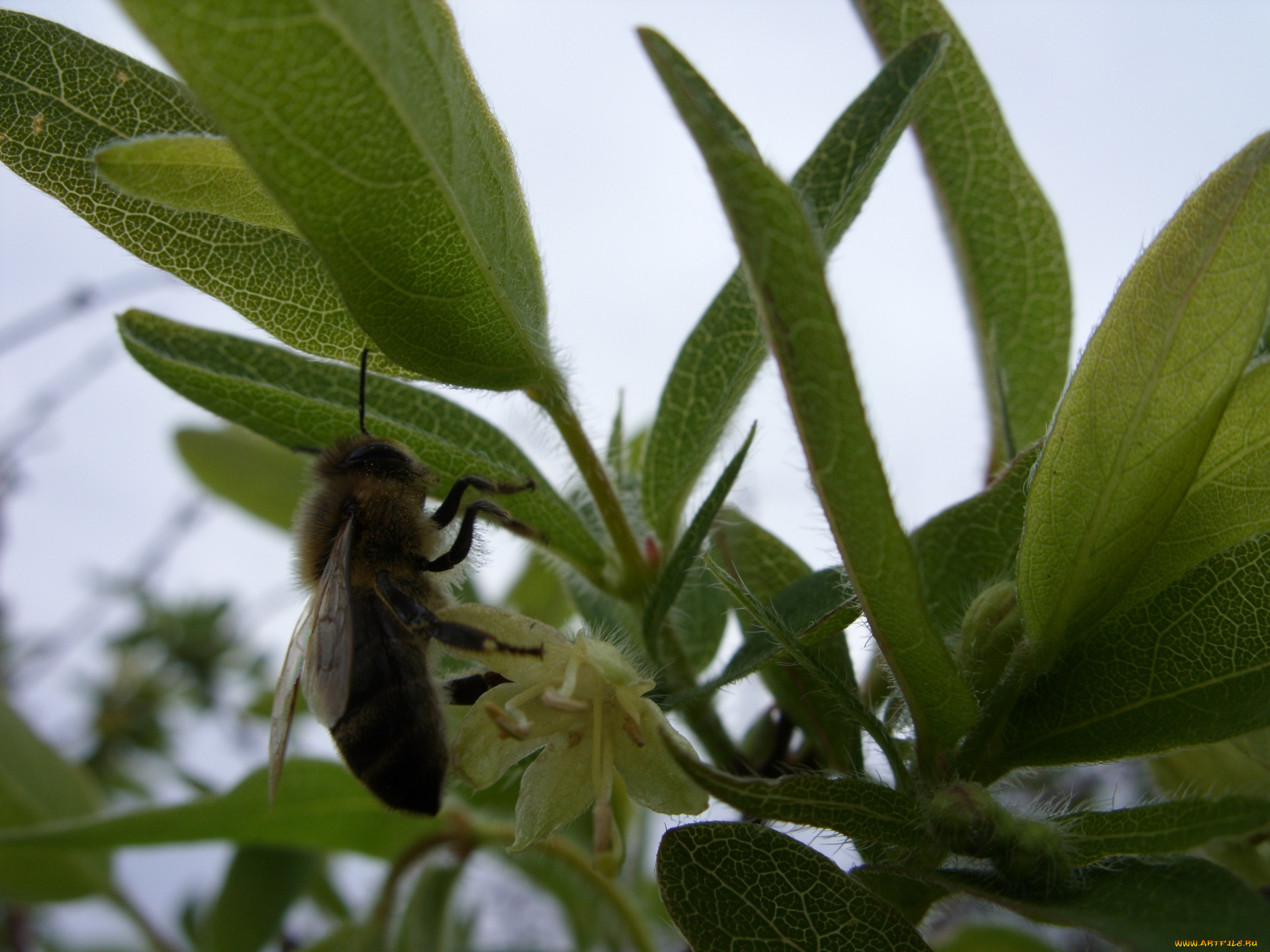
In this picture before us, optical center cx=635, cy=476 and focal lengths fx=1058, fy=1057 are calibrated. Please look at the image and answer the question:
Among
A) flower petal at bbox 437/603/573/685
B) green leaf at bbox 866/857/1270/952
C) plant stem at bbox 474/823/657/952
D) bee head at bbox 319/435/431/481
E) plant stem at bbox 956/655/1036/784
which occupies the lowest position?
plant stem at bbox 474/823/657/952

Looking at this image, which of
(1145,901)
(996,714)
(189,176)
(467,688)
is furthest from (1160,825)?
(189,176)

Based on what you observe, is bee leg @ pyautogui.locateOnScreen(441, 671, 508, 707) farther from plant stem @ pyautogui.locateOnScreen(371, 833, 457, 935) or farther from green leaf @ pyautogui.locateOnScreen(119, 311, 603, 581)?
plant stem @ pyautogui.locateOnScreen(371, 833, 457, 935)

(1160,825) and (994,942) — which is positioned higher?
(1160,825)

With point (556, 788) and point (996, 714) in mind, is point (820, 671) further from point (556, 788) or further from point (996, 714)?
point (556, 788)

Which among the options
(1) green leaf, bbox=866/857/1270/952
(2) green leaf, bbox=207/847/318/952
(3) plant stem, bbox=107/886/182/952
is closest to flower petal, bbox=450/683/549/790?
(1) green leaf, bbox=866/857/1270/952

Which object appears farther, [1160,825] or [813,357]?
[1160,825]

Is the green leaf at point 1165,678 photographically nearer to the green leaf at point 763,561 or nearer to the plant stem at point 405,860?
the green leaf at point 763,561

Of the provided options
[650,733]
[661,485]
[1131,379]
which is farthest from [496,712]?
[1131,379]

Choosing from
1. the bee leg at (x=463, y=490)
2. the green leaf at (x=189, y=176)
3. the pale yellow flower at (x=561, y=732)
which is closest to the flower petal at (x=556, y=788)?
the pale yellow flower at (x=561, y=732)
